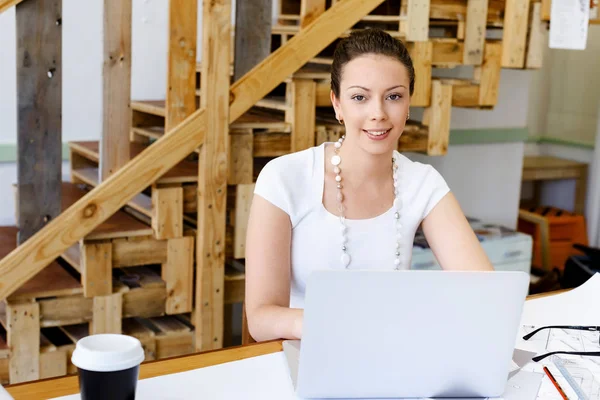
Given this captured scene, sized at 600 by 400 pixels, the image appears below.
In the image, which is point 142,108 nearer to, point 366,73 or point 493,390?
point 366,73

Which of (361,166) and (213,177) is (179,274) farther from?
(361,166)

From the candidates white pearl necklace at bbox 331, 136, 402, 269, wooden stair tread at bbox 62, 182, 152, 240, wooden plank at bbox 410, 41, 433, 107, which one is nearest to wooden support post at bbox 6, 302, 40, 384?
wooden stair tread at bbox 62, 182, 152, 240

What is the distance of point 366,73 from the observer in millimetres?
1771

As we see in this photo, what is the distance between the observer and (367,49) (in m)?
1.81

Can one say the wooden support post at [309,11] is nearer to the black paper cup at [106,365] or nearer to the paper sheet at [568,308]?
the paper sheet at [568,308]

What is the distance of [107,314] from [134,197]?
0.49 m

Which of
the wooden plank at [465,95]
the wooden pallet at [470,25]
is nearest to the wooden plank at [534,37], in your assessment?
the wooden pallet at [470,25]

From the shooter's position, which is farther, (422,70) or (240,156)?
(422,70)

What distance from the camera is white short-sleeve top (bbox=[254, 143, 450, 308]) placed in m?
1.86

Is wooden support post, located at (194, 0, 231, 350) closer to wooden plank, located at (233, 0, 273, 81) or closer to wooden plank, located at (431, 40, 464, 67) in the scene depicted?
wooden plank, located at (233, 0, 273, 81)

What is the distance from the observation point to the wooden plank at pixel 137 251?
2748mm

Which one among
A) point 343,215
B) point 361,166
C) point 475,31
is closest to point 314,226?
point 343,215

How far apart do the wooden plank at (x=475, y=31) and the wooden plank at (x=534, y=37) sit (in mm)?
229

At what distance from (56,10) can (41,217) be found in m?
0.67
